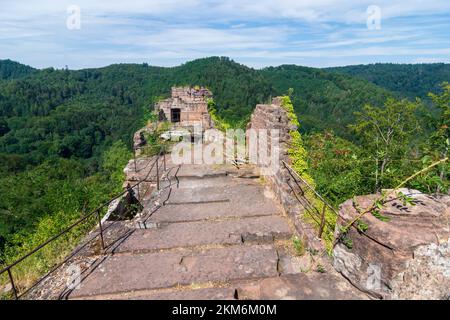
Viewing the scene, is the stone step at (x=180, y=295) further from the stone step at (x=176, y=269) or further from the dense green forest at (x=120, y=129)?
the dense green forest at (x=120, y=129)

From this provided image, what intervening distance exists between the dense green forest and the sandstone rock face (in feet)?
1.98

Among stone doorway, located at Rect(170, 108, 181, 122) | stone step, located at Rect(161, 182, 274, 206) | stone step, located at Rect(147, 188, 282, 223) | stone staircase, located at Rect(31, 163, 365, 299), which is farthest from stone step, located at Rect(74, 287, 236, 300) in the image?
stone doorway, located at Rect(170, 108, 181, 122)

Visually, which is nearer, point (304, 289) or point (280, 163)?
point (304, 289)

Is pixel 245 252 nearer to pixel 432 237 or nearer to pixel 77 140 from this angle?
pixel 432 237

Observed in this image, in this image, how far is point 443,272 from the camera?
265cm

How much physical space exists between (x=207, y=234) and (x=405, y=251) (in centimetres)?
342

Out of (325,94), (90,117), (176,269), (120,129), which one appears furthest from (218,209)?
(325,94)

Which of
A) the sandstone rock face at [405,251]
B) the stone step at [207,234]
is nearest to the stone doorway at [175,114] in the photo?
the stone step at [207,234]

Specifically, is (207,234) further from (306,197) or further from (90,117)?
(90,117)

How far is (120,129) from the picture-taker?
88.4m

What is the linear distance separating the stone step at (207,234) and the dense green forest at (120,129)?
2003 mm

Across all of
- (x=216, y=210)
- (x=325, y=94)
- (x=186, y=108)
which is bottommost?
(x=216, y=210)

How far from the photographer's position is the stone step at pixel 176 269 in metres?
3.97

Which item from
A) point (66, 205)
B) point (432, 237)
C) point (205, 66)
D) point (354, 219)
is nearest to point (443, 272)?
point (432, 237)
